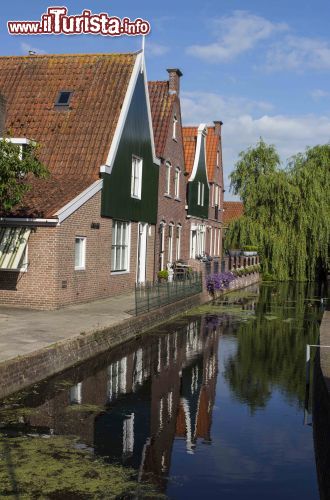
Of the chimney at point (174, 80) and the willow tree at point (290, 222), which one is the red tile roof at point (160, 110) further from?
the willow tree at point (290, 222)

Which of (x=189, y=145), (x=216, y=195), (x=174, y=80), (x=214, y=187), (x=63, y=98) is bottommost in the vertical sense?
(x=216, y=195)

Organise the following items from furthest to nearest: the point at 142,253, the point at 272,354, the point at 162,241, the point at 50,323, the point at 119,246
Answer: the point at 162,241
the point at 142,253
the point at 119,246
the point at 272,354
the point at 50,323

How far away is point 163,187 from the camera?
92.1ft

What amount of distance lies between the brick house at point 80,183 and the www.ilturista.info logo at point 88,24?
1.62 metres

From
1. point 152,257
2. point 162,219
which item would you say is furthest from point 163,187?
point 152,257

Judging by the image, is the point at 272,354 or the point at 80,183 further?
the point at 80,183

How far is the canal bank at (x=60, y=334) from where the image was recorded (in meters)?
10.1

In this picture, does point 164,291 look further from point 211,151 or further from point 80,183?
point 211,151

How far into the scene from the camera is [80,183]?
19422 mm

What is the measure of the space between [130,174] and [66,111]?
3304mm

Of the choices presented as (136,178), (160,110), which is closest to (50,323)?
(136,178)

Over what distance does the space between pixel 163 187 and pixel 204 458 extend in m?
21.2

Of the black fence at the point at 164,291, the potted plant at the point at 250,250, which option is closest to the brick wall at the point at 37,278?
the black fence at the point at 164,291

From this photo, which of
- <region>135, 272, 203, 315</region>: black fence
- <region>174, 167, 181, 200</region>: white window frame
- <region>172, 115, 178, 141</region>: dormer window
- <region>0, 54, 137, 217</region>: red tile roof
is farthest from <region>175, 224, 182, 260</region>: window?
<region>0, 54, 137, 217</region>: red tile roof
